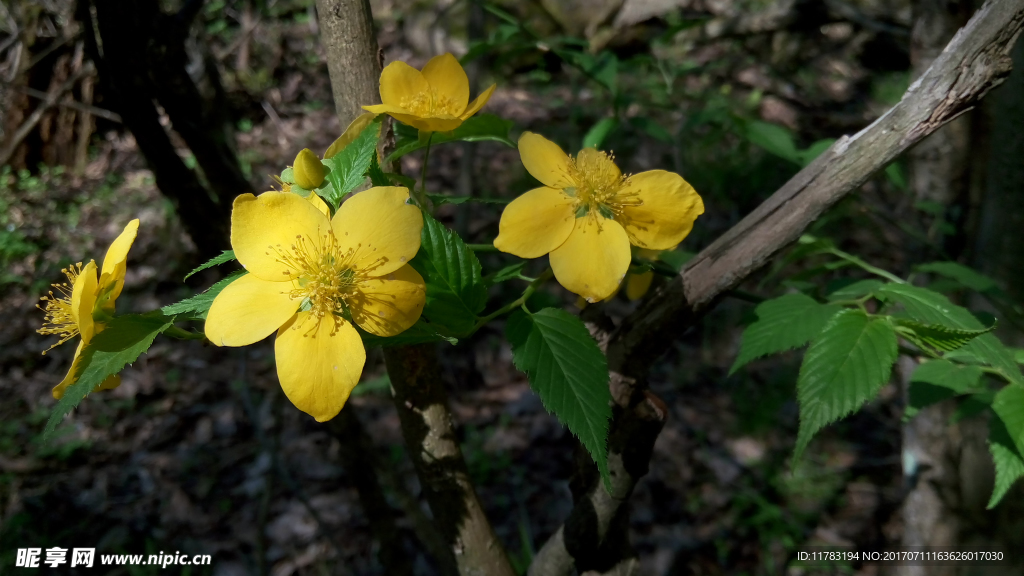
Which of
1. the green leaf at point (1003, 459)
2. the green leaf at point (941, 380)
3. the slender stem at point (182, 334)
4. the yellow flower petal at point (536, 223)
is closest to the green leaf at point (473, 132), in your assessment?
the yellow flower petal at point (536, 223)

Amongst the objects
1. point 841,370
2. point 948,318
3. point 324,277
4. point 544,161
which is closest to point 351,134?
point 324,277

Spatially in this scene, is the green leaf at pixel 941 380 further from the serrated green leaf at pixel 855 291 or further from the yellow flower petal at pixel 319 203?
the yellow flower petal at pixel 319 203

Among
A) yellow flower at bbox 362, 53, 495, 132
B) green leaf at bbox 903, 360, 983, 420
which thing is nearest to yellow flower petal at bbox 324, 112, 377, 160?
yellow flower at bbox 362, 53, 495, 132

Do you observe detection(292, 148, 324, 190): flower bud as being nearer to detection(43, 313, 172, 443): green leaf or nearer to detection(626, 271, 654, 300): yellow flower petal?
detection(43, 313, 172, 443): green leaf

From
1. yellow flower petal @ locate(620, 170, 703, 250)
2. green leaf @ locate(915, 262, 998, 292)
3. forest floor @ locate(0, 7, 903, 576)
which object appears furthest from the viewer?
forest floor @ locate(0, 7, 903, 576)

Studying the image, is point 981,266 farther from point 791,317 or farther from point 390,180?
point 390,180

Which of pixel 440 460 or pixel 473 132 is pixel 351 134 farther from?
pixel 440 460
